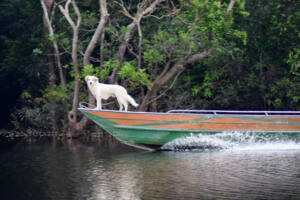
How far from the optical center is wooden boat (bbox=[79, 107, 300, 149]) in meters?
15.3

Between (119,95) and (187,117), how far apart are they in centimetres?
218

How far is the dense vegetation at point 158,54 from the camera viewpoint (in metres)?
19.1

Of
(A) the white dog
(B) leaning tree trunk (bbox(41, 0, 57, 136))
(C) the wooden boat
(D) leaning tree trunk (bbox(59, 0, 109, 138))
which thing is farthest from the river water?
(B) leaning tree trunk (bbox(41, 0, 57, 136))

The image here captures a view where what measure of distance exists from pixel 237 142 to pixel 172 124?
2159mm

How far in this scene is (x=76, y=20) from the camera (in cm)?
2114

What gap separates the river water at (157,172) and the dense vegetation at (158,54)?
4257 mm

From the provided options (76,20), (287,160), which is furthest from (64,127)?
(287,160)

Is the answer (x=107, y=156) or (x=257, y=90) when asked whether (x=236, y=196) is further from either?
(x=257, y=90)

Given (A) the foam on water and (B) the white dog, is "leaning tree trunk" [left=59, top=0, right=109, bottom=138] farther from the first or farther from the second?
(A) the foam on water

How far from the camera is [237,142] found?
625 inches

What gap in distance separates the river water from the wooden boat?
1.14 ft

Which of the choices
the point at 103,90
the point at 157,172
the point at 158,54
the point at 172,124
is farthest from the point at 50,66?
the point at 157,172

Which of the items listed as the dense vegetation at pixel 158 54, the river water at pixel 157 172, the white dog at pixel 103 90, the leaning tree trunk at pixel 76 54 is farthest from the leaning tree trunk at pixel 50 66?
the white dog at pixel 103 90

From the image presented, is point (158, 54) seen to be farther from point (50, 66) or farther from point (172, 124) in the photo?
point (50, 66)
